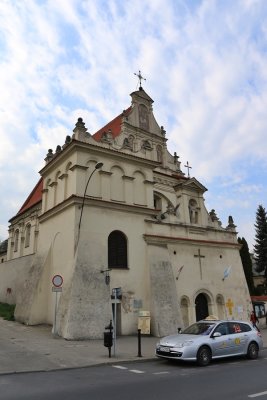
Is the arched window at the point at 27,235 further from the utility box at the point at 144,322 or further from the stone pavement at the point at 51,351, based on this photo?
the utility box at the point at 144,322

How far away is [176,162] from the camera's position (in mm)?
32375

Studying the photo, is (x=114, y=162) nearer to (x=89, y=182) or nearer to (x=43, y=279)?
(x=89, y=182)

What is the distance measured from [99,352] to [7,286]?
23.6 metres

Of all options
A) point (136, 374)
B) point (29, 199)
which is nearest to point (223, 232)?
point (136, 374)

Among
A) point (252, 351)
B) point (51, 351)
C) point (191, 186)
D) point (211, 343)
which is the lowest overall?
point (252, 351)

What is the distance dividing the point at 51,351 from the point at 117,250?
27.8ft

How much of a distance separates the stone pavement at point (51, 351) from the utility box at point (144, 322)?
42cm

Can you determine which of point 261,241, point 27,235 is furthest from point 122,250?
point 261,241

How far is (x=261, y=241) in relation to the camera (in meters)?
50.6

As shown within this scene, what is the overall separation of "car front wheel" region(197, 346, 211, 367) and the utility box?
8306mm

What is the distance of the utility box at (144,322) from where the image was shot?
790 inches

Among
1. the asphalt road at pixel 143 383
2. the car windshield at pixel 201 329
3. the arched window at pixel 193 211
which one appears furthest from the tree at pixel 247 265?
the asphalt road at pixel 143 383

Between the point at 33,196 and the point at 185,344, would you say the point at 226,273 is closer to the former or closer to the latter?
the point at 185,344

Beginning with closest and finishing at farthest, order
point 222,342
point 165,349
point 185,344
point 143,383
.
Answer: point 143,383
point 185,344
point 165,349
point 222,342
